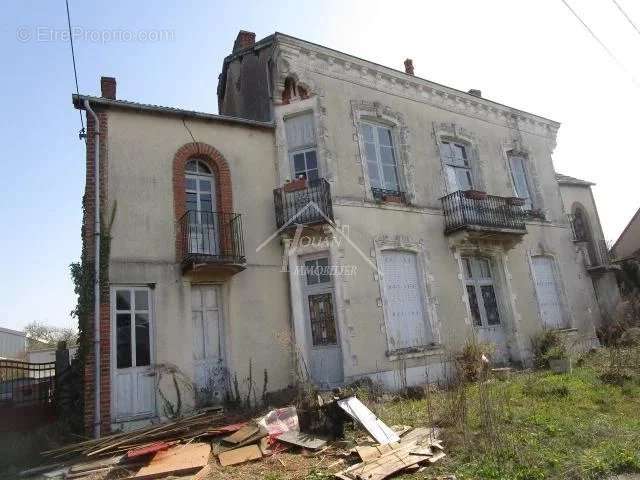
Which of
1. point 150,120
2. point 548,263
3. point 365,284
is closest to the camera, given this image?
point 150,120

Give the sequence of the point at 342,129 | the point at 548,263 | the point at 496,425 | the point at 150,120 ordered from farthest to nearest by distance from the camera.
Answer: the point at 548,263 → the point at 342,129 → the point at 150,120 → the point at 496,425

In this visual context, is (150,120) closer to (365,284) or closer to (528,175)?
(365,284)

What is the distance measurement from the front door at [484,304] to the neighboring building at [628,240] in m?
15.6

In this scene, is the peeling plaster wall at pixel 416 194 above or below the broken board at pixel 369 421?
above

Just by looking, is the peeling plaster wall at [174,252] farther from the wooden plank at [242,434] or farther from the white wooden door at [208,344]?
the wooden plank at [242,434]

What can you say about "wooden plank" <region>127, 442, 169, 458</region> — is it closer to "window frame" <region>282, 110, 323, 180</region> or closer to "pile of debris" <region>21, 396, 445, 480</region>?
"pile of debris" <region>21, 396, 445, 480</region>

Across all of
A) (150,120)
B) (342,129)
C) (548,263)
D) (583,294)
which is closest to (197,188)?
(150,120)

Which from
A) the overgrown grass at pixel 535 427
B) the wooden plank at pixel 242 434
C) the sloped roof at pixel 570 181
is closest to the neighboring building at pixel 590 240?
the sloped roof at pixel 570 181

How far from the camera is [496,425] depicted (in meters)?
6.13

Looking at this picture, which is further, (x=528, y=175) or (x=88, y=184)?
(x=528, y=175)

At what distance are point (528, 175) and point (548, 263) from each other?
3.25 m

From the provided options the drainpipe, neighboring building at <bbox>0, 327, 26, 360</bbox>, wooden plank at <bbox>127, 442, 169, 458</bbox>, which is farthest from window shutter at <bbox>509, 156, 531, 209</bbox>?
neighboring building at <bbox>0, 327, 26, 360</bbox>

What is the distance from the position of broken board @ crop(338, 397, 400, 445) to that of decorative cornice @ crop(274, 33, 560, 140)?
27.6ft

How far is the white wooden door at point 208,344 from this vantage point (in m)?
9.42
